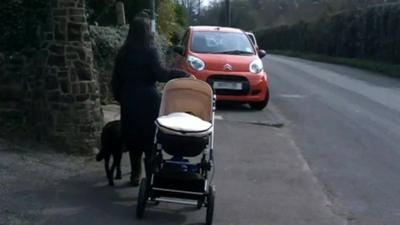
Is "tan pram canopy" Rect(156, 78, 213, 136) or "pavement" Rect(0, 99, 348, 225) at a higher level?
"tan pram canopy" Rect(156, 78, 213, 136)

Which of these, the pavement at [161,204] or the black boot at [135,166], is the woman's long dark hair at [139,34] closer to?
the black boot at [135,166]

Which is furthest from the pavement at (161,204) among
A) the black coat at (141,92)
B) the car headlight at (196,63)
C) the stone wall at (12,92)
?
the car headlight at (196,63)

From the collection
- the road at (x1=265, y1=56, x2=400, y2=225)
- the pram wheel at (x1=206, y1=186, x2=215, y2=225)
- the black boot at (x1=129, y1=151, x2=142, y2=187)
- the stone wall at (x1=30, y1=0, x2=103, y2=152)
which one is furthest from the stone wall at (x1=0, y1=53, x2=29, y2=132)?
the pram wheel at (x1=206, y1=186, x2=215, y2=225)

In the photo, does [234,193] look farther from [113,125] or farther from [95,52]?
[95,52]

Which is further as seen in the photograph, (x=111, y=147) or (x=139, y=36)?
(x=111, y=147)

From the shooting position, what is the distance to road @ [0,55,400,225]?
8148mm

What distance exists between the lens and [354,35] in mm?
48625

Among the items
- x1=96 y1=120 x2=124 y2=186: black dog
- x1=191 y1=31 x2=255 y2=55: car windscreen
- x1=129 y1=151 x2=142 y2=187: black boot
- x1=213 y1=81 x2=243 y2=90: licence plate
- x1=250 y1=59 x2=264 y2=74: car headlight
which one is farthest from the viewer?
x1=191 y1=31 x2=255 y2=55: car windscreen

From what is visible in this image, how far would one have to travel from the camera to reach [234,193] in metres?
9.33

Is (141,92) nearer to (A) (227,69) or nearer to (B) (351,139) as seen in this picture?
(B) (351,139)

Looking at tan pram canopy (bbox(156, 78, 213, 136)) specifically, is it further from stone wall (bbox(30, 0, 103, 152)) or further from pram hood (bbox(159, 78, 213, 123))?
stone wall (bbox(30, 0, 103, 152))

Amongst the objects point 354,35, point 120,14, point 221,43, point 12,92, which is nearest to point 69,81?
point 12,92

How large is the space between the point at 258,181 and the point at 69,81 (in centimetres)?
282

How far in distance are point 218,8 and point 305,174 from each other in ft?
255
